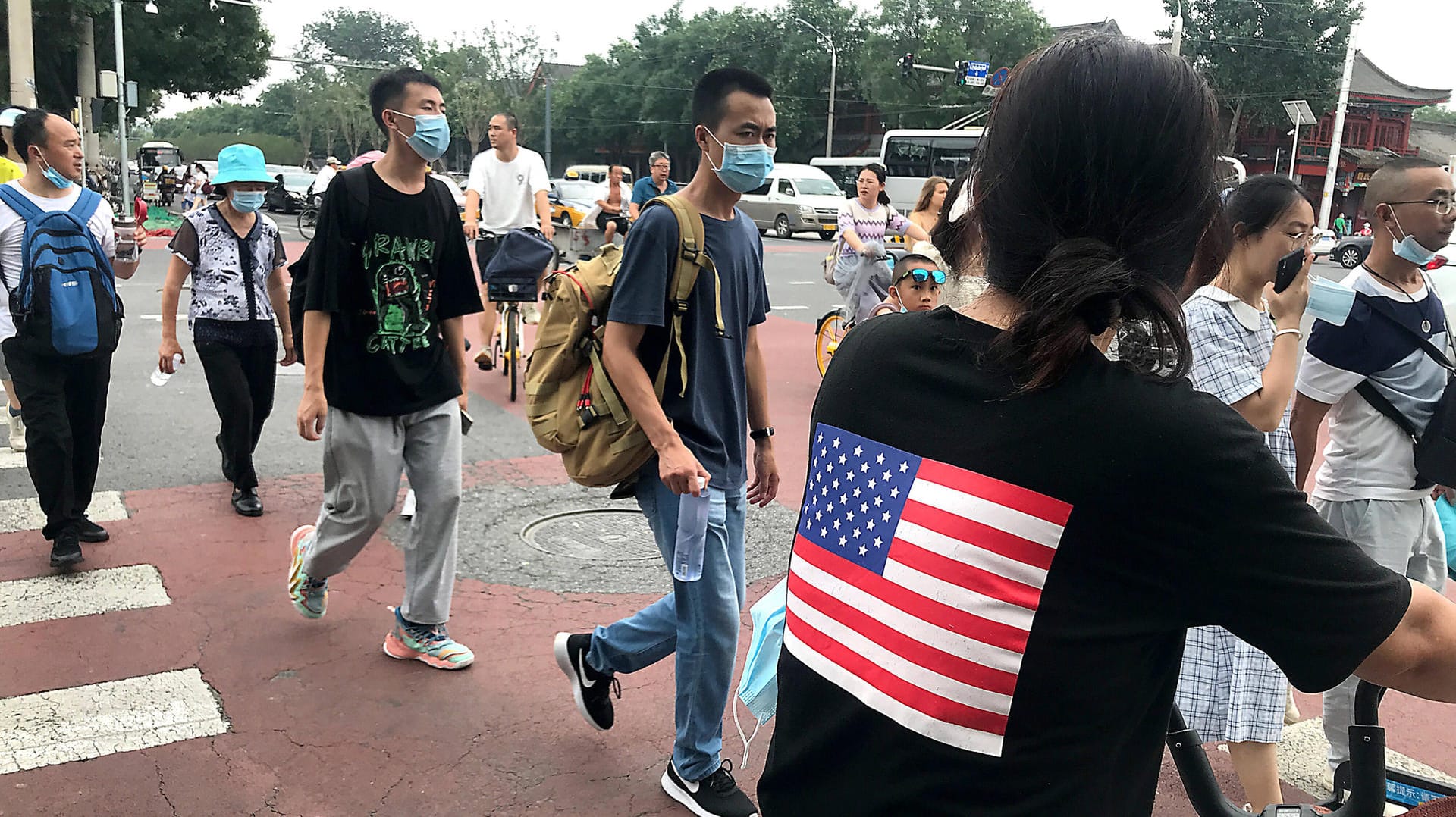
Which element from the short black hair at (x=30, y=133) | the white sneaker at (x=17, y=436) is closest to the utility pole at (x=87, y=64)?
the white sneaker at (x=17, y=436)

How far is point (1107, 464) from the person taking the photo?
120 cm

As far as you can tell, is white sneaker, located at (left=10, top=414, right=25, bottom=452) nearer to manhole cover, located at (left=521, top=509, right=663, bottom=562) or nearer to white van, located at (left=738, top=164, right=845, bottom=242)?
manhole cover, located at (left=521, top=509, right=663, bottom=562)

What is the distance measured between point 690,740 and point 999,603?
2152 millimetres

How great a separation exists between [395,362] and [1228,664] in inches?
109

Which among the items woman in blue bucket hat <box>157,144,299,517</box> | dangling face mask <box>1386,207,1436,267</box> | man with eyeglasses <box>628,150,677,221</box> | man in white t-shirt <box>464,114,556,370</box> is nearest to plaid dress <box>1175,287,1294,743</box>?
dangling face mask <box>1386,207,1436,267</box>

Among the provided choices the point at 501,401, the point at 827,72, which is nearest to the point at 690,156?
the point at 827,72

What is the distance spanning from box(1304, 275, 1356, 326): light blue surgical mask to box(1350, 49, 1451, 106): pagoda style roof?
48.5 meters

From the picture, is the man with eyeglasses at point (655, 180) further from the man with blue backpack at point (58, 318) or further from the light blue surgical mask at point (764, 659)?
the light blue surgical mask at point (764, 659)

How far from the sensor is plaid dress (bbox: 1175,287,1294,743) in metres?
3.03

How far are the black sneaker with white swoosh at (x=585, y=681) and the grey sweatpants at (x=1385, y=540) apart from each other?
2.17 m

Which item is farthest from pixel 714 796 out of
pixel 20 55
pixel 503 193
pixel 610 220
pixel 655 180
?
pixel 20 55

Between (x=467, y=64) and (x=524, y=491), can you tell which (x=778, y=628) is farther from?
(x=467, y=64)

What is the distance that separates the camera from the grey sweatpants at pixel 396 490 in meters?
4.01

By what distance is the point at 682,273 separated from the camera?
3.12 m
